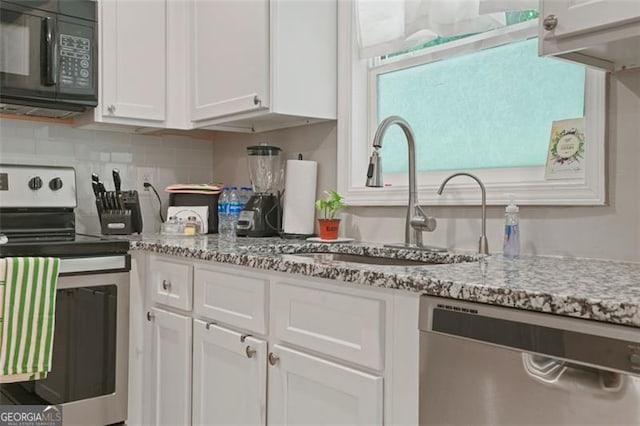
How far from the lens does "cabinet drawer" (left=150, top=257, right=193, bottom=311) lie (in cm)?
211

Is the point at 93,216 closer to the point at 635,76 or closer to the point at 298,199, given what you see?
the point at 298,199

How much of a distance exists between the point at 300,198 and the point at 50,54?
123 centimetres

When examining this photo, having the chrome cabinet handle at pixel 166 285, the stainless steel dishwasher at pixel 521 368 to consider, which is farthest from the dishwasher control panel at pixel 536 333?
the chrome cabinet handle at pixel 166 285

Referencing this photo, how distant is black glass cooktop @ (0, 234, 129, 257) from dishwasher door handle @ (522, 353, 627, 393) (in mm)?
1777

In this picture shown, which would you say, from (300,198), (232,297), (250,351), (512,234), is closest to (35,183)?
(300,198)

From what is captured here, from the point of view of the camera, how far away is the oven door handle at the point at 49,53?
2.52 metres

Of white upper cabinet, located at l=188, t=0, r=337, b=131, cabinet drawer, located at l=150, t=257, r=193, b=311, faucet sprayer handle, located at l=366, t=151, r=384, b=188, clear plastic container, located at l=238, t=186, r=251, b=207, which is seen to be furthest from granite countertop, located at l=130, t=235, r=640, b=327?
clear plastic container, located at l=238, t=186, r=251, b=207

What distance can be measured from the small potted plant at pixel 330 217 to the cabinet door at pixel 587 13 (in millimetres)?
1153

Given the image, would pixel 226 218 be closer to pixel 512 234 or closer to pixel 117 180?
pixel 117 180

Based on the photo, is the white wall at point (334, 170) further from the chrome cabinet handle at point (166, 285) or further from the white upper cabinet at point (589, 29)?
the chrome cabinet handle at point (166, 285)

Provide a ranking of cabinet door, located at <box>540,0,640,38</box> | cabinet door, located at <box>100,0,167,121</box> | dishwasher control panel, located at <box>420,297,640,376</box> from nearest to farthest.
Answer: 1. dishwasher control panel, located at <box>420,297,640,376</box>
2. cabinet door, located at <box>540,0,640,38</box>
3. cabinet door, located at <box>100,0,167,121</box>

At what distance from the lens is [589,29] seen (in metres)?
1.30

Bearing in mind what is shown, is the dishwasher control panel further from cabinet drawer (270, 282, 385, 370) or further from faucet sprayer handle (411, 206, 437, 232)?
faucet sprayer handle (411, 206, 437, 232)

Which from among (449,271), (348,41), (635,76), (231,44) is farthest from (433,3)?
(449,271)
